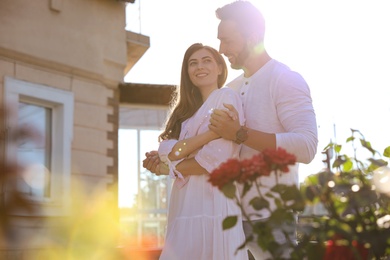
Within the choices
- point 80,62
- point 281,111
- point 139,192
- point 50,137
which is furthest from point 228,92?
point 139,192

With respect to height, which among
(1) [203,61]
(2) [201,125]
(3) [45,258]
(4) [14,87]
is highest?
(4) [14,87]

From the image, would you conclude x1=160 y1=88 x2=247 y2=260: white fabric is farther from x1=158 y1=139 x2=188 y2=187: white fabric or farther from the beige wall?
the beige wall

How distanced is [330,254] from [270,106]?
58.3 inches

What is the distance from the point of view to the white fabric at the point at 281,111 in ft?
9.09

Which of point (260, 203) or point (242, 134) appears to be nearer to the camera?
point (260, 203)

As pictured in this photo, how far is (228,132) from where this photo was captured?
2830 mm

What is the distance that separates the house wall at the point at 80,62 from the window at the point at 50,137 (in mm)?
136

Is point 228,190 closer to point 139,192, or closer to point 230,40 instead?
point 230,40

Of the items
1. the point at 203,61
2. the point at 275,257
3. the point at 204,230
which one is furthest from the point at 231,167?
the point at 203,61

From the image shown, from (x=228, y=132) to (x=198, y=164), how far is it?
10.8 inches

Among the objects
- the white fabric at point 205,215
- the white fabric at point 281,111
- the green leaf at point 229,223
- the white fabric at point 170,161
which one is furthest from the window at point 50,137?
the green leaf at point 229,223

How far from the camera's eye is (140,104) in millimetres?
12031

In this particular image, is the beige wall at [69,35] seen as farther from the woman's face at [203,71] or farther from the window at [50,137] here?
the woman's face at [203,71]

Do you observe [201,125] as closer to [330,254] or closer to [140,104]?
[330,254]
